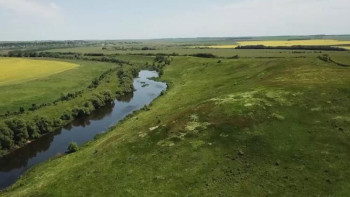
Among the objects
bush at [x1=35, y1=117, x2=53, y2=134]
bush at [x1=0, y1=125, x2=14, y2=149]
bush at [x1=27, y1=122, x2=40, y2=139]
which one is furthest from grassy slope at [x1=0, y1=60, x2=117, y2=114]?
bush at [x1=0, y1=125, x2=14, y2=149]

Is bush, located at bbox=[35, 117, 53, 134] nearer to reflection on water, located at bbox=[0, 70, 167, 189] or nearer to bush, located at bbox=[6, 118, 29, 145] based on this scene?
reflection on water, located at bbox=[0, 70, 167, 189]

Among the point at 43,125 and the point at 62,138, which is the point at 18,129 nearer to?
the point at 43,125

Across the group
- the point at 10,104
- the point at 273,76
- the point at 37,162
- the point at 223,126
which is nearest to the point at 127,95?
the point at 10,104

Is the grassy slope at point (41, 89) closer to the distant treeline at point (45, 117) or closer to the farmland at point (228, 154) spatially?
the distant treeline at point (45, 117)

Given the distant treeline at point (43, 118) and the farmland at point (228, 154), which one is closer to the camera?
the farmland at point (228, 154)

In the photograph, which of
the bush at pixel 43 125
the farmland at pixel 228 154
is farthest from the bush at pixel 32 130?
the farmland at pixel 228 154

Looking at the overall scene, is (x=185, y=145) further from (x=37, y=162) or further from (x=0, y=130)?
(x=0, y=130)
